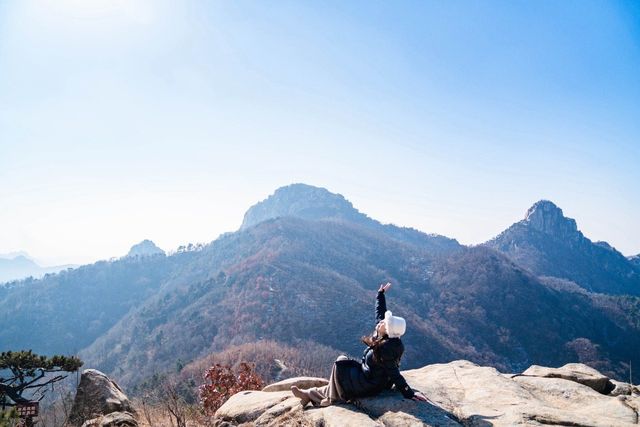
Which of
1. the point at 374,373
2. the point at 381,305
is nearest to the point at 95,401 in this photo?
the point at 374,373

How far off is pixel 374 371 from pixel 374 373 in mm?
34

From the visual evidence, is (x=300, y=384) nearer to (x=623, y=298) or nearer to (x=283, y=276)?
(x=283, y=276)

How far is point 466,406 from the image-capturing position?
6.76 m

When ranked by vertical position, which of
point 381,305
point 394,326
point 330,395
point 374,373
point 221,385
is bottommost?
point 221,385

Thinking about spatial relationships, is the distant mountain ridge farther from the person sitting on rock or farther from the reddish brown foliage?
the person sitting on rock

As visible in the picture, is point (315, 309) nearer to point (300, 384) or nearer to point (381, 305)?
point (300, 384)

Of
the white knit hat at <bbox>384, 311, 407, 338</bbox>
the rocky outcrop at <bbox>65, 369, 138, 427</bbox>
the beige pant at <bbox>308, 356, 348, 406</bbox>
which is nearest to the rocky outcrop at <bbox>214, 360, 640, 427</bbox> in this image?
the beige pant at <bbox>308, 356, 348, 406</bbox>

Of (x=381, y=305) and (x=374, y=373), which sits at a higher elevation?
(x=381, y=305)

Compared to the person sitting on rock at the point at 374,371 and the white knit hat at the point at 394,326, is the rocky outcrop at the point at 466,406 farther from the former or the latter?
the white knit hat at the point at 394,326

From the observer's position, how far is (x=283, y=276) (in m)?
133

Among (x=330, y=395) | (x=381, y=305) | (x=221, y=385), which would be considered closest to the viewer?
(x=330, y=395)

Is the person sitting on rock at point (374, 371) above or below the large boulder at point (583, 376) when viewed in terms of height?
above

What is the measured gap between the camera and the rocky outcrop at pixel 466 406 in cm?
593

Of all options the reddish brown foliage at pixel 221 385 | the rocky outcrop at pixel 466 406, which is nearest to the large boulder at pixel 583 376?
the rocky outcrop at pixel 466 406
